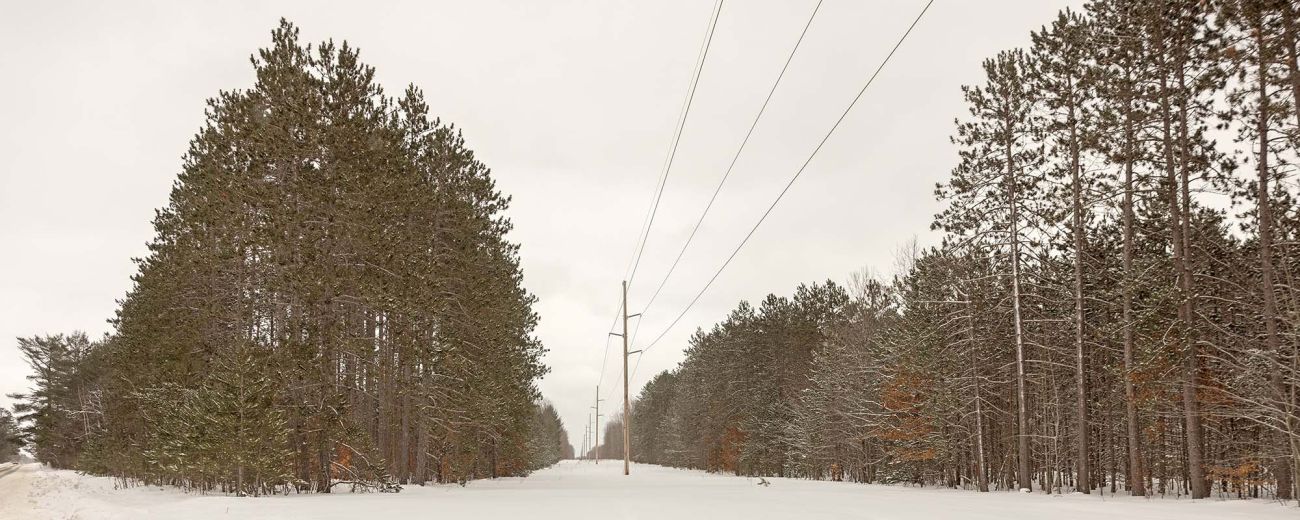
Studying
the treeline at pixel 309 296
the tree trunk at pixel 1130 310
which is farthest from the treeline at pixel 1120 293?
the treeline at pixel 309 296

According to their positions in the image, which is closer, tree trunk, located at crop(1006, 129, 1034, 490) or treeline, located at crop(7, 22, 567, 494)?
treeline, located at crop(7, 22, 567, 494)

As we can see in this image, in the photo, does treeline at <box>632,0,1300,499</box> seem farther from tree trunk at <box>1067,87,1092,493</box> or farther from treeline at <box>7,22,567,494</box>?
treeline at <box>7,22,567,494</box>

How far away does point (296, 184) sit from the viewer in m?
22.2

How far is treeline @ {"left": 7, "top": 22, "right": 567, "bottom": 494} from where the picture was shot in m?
20.9

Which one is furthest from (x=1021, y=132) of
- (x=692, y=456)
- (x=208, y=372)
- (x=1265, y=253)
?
(x=692, y=456)

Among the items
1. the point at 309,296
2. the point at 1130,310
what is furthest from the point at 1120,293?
the point at 309,296

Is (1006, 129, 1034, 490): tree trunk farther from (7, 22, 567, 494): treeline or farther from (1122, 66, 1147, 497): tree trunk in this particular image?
(7, 22, 567, 494): treeline

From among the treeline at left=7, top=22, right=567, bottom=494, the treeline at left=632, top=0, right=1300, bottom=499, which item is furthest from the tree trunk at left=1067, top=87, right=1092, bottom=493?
the treeline at left=7, top=22, right=567, bottom=494

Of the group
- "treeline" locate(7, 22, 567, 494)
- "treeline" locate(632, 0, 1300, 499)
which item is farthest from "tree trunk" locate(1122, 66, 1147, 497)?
"treeline" locate(7, 22, 567, 494)

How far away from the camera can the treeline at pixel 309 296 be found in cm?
2086

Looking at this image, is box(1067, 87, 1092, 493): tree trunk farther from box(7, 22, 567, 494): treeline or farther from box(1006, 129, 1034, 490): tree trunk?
box(7, 22, 567, 494): treeline

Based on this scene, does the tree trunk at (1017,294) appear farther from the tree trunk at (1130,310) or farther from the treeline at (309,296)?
the treeline at (309,296)

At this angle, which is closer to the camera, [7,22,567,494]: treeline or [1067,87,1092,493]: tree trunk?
[7,22,567,494]: treeline

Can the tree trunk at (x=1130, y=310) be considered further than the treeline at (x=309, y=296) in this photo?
Yes
